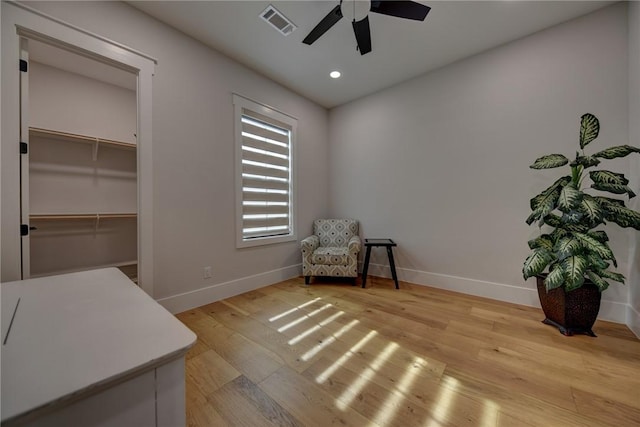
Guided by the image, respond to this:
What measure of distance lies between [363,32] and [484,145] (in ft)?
6.02

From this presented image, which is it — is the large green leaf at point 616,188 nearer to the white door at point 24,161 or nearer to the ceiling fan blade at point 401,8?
the ceiling fan blade at point 401,8

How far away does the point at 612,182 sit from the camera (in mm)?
1770

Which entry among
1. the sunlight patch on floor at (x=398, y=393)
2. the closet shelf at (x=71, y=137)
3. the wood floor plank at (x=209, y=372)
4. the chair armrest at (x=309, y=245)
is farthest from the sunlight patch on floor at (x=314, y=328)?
the closet shelf at (x=71, y=137)

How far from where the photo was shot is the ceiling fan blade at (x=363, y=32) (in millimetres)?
1838

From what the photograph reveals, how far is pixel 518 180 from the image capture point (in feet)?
8.18

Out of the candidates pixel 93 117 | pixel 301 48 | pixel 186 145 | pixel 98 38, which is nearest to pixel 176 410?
pixel 186 145

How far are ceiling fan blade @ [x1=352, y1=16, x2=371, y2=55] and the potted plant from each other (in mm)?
1837

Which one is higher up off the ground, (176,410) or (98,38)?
(98,38)

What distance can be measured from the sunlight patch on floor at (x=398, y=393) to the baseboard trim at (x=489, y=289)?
160cm

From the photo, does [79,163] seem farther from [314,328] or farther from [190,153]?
[314,328]

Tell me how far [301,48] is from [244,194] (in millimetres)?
1780

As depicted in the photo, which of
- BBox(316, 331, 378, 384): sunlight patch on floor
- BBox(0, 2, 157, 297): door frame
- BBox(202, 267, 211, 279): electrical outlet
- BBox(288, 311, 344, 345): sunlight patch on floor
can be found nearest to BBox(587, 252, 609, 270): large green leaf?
BBox(316, 331, 378, 384): sunlight patch on floor

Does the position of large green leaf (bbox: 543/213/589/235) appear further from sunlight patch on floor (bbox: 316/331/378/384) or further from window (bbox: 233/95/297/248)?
window (bbox: 233/95/297/248)

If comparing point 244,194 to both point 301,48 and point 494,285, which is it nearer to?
point 301,48
